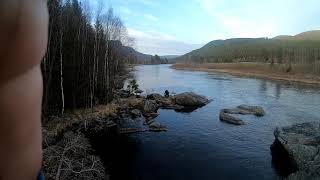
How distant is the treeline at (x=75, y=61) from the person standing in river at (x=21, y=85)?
69.7ft

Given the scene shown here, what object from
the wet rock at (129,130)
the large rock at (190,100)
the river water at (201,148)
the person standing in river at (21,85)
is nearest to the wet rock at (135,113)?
the river water at (201,148)

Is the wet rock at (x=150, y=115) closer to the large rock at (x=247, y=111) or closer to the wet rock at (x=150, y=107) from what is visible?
the wet rock at (x=150, y=107)

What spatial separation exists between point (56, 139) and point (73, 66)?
9118 millimetres

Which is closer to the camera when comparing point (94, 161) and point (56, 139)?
point (94, 161)

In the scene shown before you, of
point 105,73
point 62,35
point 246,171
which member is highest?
point 62,35

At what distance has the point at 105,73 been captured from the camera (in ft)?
109

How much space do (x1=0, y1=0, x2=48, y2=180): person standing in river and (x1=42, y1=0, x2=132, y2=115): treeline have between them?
21253mm

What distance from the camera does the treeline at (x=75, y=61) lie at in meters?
24.3

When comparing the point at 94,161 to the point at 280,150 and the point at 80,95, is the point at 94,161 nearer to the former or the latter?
the point at 280,150

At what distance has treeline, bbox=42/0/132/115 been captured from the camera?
Result: 957 inches

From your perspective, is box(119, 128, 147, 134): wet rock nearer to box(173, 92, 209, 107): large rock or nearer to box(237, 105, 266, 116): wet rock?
box(237, 105, 266, 116): wet rock

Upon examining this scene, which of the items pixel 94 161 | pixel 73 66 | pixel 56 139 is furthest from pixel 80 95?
pixel 94 161

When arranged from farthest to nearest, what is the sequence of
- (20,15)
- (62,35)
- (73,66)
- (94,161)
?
(73,66), (62,35), (94,161), (20,15)

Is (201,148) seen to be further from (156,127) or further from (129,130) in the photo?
(129,130)
